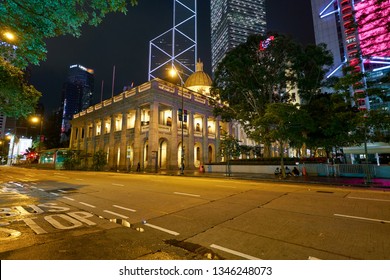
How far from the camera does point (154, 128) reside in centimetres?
3703

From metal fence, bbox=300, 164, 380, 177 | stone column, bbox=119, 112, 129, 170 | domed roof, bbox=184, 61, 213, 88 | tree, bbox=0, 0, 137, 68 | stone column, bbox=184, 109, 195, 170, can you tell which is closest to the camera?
tree, bbox=0, 0, 137, 68

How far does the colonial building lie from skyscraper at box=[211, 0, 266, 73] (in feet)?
447

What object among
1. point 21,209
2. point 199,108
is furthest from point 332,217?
point 199,108

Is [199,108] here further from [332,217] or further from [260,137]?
[332,217]

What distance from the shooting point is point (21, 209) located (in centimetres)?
759

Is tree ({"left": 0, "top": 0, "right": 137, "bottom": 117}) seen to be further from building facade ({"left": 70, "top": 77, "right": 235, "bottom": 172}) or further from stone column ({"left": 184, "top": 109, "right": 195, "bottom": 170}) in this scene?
stone column ({"left": 184, "top": 109, "right": 195, "bottom": 170})

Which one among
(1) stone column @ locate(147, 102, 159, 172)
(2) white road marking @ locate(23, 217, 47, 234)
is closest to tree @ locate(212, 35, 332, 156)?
(1) stone column @ locate(147, 102, 159, 172)

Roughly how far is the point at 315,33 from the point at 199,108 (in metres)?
84.1

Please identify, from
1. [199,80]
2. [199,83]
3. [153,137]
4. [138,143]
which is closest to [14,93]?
[153,137]

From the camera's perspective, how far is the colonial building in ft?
126

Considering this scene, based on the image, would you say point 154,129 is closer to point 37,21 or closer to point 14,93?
point 14,93

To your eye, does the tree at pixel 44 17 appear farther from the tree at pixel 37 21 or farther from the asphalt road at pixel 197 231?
the asphalt road at pixel 197 231
